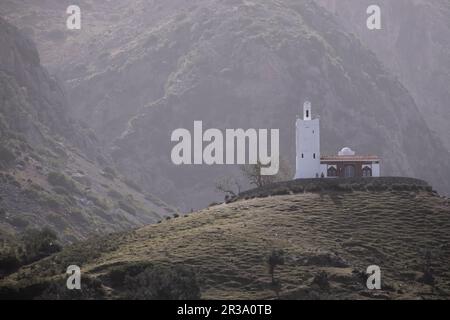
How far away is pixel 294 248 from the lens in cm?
8288

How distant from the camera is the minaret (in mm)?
106062

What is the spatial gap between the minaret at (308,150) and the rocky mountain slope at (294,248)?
487cm

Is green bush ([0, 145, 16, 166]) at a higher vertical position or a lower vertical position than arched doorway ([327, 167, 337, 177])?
A: higher

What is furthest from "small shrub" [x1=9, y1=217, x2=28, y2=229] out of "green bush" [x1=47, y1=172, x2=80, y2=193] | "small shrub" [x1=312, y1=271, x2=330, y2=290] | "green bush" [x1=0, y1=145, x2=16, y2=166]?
"small shrub" [x1=312, y1=271, x2=330, y2=290]

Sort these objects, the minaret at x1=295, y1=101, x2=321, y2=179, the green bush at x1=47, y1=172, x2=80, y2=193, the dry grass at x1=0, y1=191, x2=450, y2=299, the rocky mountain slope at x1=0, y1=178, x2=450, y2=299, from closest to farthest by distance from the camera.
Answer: the rocky mountain slope at x1=0, y1=178, x2=450, y2=299 → the dry grass at x1=0, y1=191, x2=450, y2=299 → the minaret at x1=295, y1=101, x2=321, y2=179 → the green bush at x1=47, y1=172, x2=80, y2=193

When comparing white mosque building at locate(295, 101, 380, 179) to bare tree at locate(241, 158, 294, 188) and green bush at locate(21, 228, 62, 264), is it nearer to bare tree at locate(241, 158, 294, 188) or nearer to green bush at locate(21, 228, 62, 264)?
bare tree at locate(241, 158, 294, 188)

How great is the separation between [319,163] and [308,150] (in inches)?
87.4

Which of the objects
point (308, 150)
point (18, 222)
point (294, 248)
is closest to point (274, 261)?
point (294, 248)

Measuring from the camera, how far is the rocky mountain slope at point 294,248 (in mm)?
74438

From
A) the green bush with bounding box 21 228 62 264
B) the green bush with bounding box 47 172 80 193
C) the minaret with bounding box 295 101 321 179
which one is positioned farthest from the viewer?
the green bush with bounding box 47 172 80 193

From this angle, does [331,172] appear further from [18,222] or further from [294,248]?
[18,222]

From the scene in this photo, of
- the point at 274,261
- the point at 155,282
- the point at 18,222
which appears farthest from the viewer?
the point at 18,222

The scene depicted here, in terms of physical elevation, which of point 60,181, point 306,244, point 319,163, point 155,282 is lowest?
point 155,282
